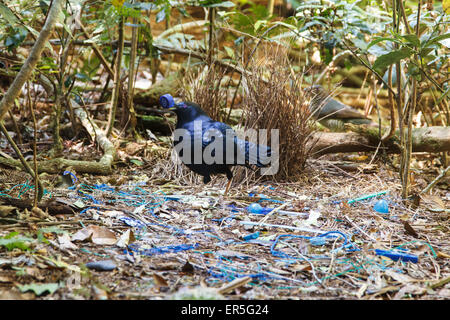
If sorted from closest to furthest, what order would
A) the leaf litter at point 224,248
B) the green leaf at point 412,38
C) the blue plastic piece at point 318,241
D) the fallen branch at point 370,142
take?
1. the leaf litter at point 224,248
2. the green leaf at point 412,38
3. the blue plastic piece at point 318,241
4. the fallen branch at point 370,142

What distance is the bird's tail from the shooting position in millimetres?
3379

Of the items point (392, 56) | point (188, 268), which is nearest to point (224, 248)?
point (188, 268)

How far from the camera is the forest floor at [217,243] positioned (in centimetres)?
179

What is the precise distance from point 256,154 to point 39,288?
6.70 feet

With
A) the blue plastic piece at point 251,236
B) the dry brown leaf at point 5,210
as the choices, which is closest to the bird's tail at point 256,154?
the blue plastic piece at point 251,236

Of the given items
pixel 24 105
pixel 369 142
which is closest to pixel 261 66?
pixel 369 142

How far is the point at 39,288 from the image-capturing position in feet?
5.31

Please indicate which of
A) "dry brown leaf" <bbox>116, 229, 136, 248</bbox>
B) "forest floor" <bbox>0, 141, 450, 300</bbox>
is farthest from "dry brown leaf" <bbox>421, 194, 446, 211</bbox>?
"dry brown leaf" <bbox>116, 229, 136, 248</bbox>

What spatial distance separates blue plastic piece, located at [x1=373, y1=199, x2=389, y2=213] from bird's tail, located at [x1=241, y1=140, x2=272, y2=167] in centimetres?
86

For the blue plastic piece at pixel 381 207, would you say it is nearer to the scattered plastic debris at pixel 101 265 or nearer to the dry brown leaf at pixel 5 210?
the scattered plastic debris at pixel 101 265

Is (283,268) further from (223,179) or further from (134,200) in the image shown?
(223,179)

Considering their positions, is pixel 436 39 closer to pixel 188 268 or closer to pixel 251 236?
pixel 251 236

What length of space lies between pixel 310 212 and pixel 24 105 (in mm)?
3519
